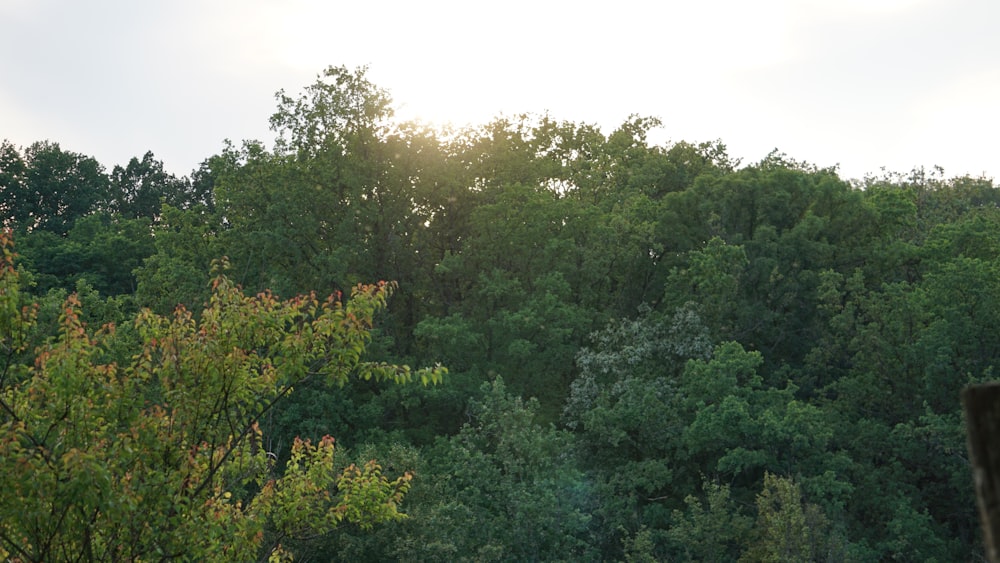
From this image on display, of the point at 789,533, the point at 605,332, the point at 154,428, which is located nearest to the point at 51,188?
the point at 605,332

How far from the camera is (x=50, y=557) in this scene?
1053 cm

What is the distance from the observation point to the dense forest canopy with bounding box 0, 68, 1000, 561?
1201 inches

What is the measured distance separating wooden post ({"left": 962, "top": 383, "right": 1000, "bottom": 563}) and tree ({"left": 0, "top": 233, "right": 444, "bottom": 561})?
343 inches

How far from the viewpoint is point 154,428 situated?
10898 mm

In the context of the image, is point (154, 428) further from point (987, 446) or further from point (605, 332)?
point (605, 332)

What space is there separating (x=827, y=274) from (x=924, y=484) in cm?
824

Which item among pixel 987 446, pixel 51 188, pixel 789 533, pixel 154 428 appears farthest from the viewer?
pixel 51 188

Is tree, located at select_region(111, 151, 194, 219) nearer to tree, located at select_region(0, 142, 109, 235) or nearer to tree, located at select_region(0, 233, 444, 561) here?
tree, located at select_region(0, 142, 109, 235)

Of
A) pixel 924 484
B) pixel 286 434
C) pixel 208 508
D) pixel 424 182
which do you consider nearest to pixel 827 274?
pixel 924 484

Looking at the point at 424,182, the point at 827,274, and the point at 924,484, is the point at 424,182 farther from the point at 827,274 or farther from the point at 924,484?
the point at 924,484

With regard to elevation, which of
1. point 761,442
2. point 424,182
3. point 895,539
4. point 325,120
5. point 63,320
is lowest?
point 895,539

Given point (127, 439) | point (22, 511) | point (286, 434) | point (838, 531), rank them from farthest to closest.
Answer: point (286, 434) → point (838, 531) → point (127, 439) → point (22, 511)

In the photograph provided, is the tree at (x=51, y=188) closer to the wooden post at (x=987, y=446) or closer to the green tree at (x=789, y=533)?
the green tree at (x=789, y=533)

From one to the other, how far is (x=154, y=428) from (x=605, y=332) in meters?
29.6
